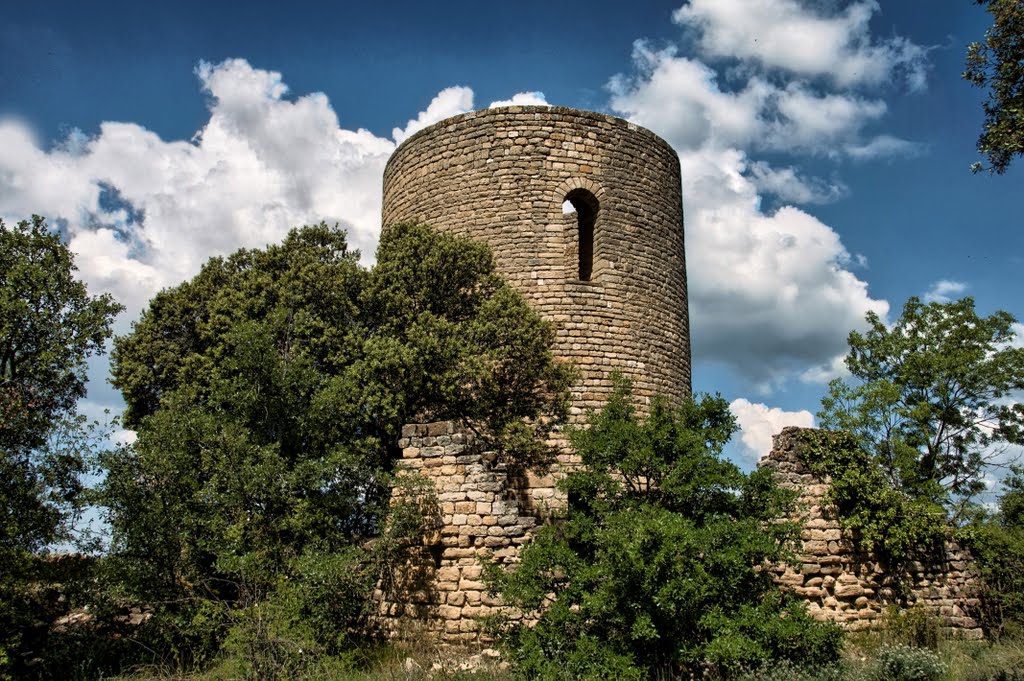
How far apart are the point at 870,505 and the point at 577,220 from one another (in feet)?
21.8

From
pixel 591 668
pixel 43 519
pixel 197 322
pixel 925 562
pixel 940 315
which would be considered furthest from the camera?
pixel 940 315

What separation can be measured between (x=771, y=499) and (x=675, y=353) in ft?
18.7

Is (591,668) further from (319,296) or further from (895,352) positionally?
(895,352)

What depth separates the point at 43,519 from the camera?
26.7ft

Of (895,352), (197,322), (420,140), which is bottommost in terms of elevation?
(197,322)

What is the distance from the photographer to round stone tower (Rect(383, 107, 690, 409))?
12.8 meters

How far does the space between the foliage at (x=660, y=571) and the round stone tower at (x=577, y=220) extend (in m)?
3.90

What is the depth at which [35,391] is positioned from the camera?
376 inches

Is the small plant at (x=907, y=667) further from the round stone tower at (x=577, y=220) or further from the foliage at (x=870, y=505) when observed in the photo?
the round stone tower at (x=577, y=220)

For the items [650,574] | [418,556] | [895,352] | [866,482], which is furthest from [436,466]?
[895,352]

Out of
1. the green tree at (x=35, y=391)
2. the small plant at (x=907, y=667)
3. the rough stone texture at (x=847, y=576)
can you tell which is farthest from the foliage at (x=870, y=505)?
the green tree at (x=35, y=391)

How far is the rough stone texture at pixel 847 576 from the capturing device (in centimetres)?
895

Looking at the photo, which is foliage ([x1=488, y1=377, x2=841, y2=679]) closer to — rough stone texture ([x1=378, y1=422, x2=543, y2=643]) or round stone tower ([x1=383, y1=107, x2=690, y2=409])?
rough stone texture ([x1=378, y1=422, x2=543, y2=643])

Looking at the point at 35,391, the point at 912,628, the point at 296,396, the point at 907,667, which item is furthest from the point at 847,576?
the point at 35,391
